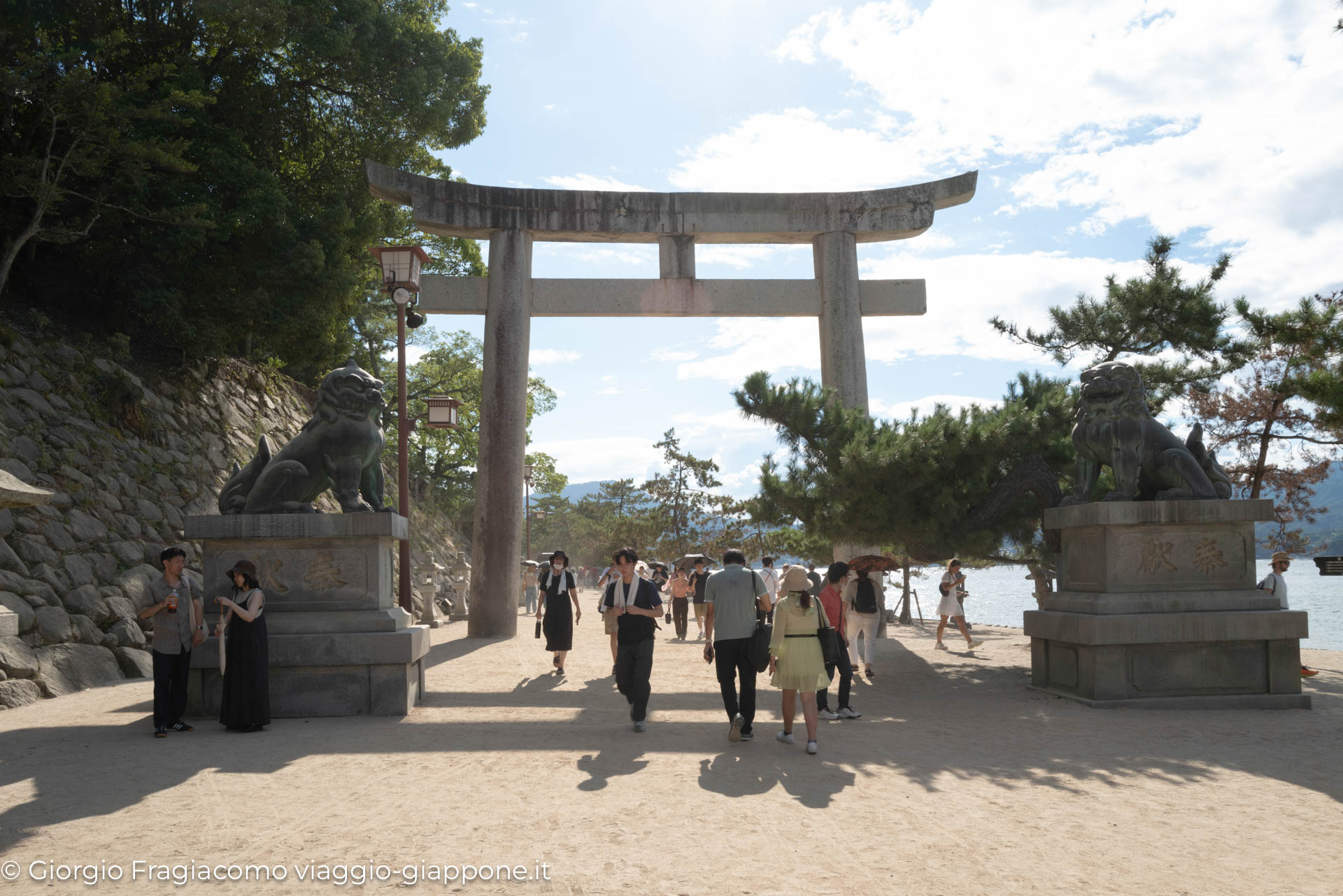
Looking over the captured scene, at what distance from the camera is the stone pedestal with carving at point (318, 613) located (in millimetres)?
7594

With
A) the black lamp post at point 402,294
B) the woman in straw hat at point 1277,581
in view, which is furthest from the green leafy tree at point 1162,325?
the black lamp post at point 402,294

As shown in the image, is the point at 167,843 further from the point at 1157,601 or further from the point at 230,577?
the point at 1157,601

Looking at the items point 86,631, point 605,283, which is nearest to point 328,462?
point 86,631

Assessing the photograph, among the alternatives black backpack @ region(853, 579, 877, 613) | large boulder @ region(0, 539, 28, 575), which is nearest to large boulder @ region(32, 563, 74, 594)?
large boulder @ region(0, 539, 28, 575)

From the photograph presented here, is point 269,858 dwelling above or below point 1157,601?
below

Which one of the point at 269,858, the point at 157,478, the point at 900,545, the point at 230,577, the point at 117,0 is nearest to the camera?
the point at 269,858

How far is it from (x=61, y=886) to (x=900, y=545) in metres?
9.09

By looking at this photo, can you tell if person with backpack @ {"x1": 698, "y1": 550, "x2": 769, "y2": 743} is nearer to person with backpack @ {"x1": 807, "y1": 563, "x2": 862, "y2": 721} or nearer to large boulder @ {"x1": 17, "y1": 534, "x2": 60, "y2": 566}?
person with backpack @ {"x1": 807, "y1": 563, "x2": 862, "y2": 721}

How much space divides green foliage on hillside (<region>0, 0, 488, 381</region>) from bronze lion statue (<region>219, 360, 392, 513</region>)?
7.62 m

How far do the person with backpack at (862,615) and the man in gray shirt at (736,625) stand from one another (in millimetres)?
3097

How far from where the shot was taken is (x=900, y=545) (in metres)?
11.0

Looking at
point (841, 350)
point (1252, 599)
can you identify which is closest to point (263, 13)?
point (841, 350)

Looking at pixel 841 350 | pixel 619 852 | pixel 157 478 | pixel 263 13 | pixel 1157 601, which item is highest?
pixel 263 13

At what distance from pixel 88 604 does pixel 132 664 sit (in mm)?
860
